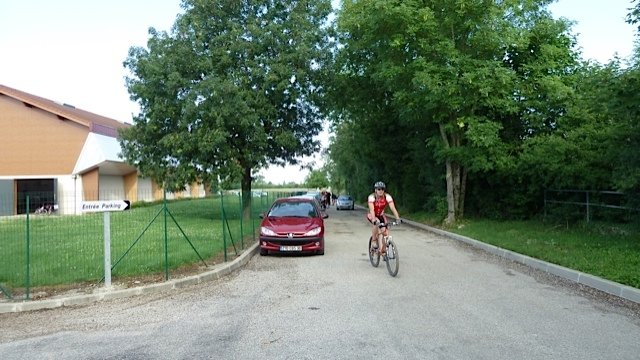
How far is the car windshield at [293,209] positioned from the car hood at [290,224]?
410 millimetres

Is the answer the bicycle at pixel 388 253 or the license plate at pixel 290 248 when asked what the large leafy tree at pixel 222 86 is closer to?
the license plate at pixel 290 248

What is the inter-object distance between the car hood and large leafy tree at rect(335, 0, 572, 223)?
258 inches

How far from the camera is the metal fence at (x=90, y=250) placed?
9141 mm

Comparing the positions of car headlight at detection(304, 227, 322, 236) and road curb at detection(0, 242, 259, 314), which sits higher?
car headlight at detection(304, 227, 322, 236)

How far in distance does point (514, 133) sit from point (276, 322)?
16035 millimetres

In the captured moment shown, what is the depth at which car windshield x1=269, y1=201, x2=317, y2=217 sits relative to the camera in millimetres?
13828

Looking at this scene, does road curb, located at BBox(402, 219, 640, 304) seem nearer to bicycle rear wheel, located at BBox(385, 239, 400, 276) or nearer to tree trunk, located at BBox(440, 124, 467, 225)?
bicycle rear wheel, located at BBox(385, 239, 400, 276)

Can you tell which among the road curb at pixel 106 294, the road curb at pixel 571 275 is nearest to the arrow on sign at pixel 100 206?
the road curb at pixel 106 294

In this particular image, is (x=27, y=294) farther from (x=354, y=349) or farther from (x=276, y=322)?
(x=354, y=349)

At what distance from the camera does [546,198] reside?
701 inches

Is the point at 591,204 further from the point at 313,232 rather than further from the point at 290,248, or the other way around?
the point at 290,248

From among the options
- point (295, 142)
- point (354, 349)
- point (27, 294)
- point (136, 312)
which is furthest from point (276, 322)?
point (295, 142)

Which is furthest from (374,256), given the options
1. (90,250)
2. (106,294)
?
(90,250)

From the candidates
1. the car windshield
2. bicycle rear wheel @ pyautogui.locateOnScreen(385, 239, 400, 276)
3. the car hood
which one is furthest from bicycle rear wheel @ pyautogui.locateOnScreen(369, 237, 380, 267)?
the car windshield
